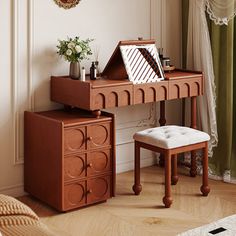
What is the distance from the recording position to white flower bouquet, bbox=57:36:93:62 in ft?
11.7

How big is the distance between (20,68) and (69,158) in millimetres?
749

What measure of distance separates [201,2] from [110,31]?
0.76 meters

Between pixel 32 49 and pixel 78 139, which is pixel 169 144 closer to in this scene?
pixel 78 139

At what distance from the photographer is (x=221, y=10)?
3.96 m

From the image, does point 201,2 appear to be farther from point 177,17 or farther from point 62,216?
point 62,216

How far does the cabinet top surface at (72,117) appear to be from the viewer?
11.0 ft

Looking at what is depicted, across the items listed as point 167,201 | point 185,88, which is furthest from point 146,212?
point 185,88

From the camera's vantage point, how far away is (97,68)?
3771mm

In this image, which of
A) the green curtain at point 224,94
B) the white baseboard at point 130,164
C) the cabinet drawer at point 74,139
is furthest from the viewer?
the white baseboard at point 130,164

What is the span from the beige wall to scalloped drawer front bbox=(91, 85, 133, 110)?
1.74ft

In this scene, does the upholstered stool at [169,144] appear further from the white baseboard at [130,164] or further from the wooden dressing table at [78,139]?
the white baseboard at [130,164]

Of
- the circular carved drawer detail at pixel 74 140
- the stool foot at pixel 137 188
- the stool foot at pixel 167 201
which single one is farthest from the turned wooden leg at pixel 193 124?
the circular carved drawer detail at pixel 74 140

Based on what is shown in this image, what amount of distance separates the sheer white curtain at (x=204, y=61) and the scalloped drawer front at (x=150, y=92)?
0.49 meters

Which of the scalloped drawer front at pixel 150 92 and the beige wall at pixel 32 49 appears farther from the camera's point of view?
the scalloped drawer front at pixel 150 92
